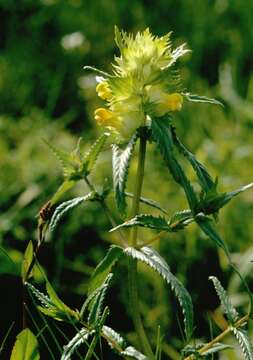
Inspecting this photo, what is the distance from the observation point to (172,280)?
3.78ft

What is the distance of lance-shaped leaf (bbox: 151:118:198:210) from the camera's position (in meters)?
1.13

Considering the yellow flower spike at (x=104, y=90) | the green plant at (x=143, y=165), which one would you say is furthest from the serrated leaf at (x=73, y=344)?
the yellow flower spike at (x=104, y=90)

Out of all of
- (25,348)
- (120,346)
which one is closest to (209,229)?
(120,346)

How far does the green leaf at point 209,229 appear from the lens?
1165mm

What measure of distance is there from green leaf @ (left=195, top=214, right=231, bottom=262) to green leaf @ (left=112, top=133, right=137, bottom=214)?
12cm

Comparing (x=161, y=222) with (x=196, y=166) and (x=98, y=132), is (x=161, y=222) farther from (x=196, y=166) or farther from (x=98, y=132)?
(x=98, y=132)

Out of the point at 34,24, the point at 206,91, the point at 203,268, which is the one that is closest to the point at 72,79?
the point at 34,24

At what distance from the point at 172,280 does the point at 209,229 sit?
0.10m

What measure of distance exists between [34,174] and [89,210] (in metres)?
0.21

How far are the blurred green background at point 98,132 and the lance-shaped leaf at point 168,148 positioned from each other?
1.52 ft

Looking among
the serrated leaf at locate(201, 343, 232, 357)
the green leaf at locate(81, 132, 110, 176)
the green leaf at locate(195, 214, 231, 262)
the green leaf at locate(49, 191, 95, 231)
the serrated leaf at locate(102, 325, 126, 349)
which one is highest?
the green leaf at locate(81, 132, 110, 176)

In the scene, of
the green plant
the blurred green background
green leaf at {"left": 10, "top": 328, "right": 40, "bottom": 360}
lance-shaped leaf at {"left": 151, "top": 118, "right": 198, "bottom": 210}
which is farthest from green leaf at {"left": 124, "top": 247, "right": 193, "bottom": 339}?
the blurred green background

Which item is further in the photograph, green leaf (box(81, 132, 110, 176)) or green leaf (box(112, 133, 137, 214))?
green leaf (box(81, 132, 110, 176))

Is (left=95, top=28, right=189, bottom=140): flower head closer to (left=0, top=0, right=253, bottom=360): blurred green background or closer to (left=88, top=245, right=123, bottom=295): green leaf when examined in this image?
(left=88, top=245, right=123, bottom=295): green leaf
